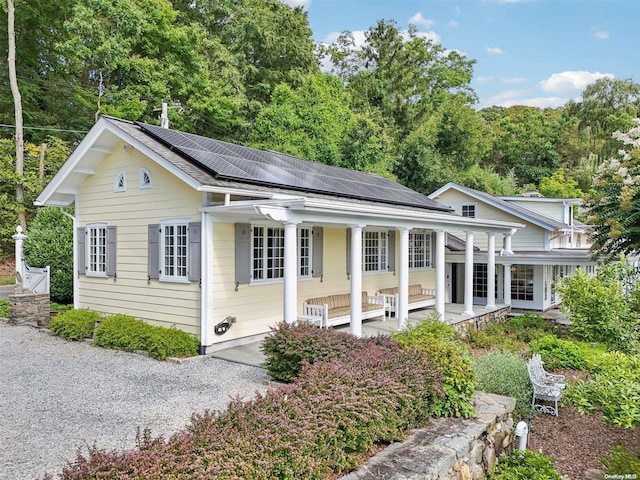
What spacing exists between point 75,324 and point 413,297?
30.9 ft

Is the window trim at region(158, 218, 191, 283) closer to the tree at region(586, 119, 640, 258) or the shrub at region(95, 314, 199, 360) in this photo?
the shrub at region(95, 314, 199, 360)

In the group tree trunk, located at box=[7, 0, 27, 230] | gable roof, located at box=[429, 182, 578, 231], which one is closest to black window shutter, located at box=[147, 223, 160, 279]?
tree trunk, located at box=[7, 0, 27, 230]

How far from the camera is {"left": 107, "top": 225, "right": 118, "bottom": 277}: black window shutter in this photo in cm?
1021

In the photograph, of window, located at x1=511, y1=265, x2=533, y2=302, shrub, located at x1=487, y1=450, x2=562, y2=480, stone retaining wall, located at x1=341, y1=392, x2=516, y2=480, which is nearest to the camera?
stone retaining wall, located at x1=341, y1=392, x2=516, y2=480

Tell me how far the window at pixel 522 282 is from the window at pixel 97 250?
1404cm

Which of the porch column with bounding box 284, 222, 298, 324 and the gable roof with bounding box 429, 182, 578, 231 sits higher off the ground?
the gable roof with bounding box 429, 182, 578, 231

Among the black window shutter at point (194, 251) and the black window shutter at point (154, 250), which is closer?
the black window shutter at point (194, 251)

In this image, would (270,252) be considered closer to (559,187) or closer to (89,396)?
(89,396)

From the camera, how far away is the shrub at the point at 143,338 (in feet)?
26.5

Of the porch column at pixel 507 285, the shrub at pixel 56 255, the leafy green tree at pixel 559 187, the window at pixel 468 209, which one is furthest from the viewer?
the leafy green tree at pixel 559 187

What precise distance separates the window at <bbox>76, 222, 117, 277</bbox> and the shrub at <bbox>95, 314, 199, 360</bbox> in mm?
1673

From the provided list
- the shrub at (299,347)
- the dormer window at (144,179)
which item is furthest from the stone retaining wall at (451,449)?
the dormer window at (144,179)

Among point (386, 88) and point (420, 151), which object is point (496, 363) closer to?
point (420, 151)

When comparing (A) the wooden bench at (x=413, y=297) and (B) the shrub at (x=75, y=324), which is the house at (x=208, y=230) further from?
(A) the wooden bench at (x=413, y=297)
